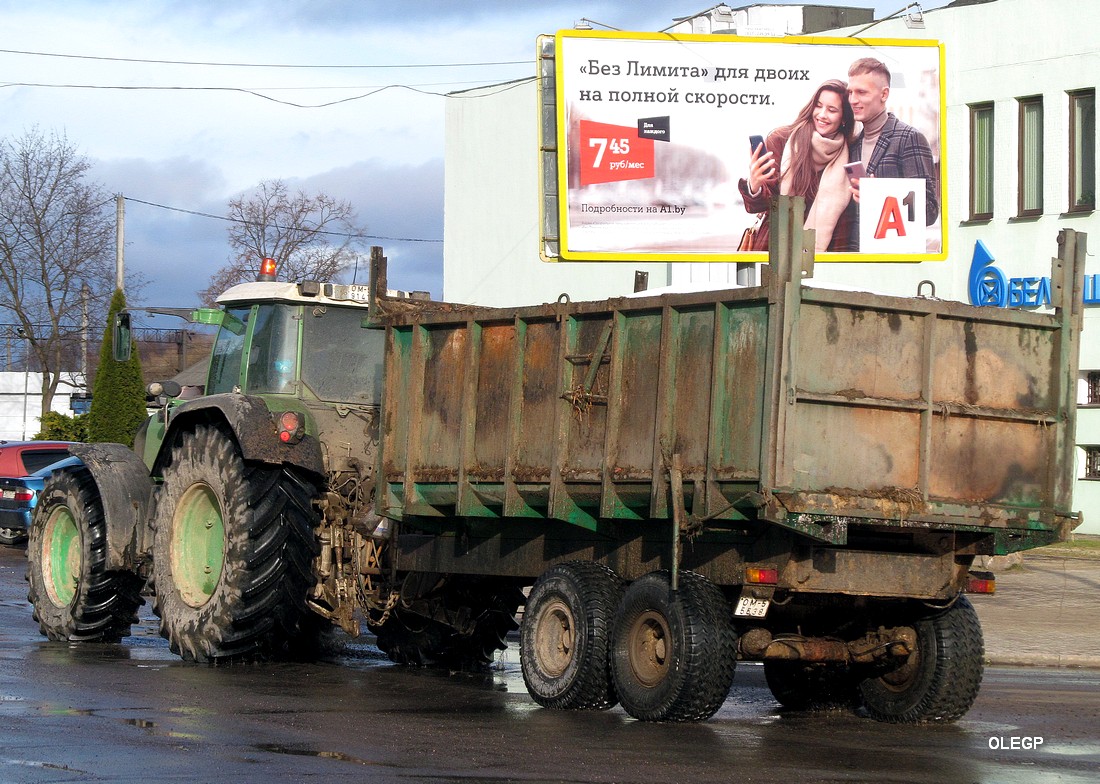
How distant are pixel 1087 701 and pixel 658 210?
10257 millimetres

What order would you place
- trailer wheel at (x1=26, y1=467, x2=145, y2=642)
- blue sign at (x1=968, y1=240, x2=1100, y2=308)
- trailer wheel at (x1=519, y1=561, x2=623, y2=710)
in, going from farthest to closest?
blue sign at (x1=968, y1=240, x2=1100, y2=308), trailer wheel at (x1=26, y1=467, x2=145, y2=642), trailer wheel at (x1=519, y1=561, x2=623, y2=710)

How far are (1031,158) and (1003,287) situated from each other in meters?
2.16

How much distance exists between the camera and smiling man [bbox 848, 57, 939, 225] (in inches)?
800

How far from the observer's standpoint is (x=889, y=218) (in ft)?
66.6

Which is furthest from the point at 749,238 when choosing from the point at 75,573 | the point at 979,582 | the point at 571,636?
the point at 571,636

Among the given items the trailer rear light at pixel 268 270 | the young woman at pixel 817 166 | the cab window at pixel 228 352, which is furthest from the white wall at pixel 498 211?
the cab window at pixel 228 352

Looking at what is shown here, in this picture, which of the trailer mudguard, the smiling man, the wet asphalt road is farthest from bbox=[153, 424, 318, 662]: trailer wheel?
the smiling man

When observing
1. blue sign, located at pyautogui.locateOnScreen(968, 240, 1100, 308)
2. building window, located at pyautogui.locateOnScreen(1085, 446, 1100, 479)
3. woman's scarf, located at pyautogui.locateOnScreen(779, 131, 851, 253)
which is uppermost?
woman's scarf, located at pyautogui.locateOnScreen(779, 131, 851, 253)

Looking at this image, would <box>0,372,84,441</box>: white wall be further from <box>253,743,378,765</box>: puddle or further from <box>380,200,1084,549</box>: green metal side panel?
<box>253,743,378,765</box>: puddle

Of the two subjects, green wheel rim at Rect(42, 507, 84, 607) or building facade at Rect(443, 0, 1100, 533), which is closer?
green wheel rim at Rect(42, 507, 84, 607)

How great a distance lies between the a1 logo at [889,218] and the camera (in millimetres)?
20234

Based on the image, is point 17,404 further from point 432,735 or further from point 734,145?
point 432,735

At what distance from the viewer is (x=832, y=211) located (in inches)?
798

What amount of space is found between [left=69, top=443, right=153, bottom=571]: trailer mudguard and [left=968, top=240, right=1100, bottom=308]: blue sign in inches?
641
